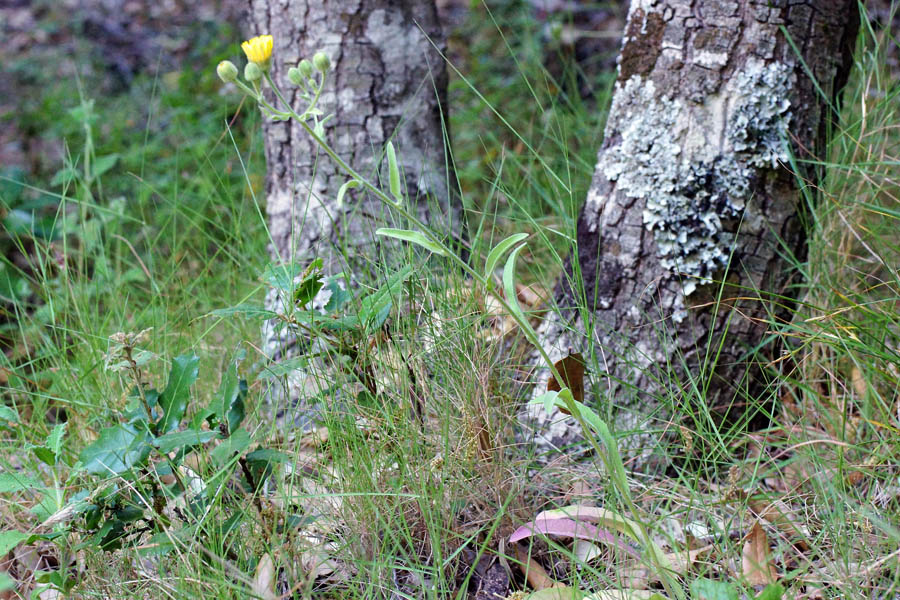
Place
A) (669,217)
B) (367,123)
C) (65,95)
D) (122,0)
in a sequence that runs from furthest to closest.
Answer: (122,0), (65,95), (367,123), (669,217)

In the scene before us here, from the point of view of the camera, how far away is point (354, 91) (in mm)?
1876

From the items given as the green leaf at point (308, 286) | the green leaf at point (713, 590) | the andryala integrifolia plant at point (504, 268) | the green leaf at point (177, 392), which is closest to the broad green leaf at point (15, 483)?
the green leaf at point (177, 392)

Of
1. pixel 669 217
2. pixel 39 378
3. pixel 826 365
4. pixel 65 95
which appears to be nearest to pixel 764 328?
pixel 826 365

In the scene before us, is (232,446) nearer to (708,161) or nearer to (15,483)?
(15,483)

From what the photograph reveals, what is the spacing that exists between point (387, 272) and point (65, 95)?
373 centimetres

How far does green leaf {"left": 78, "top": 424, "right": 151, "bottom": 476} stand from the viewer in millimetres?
1120

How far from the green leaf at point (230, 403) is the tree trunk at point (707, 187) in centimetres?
59

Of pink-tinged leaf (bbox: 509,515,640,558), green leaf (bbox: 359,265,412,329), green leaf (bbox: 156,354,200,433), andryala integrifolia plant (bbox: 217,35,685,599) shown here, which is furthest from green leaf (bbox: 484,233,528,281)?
→ green leaf (bbox: 156,354,200,433)

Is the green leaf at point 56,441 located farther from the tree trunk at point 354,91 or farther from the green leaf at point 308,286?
the tree trunk at point 354,91

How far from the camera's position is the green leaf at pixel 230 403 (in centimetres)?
118

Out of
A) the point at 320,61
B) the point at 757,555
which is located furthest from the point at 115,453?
the point at 757,555

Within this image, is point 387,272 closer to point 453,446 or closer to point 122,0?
point 453,446

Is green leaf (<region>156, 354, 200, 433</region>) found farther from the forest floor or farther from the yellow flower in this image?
the yellow flower

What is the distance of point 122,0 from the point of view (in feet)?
17.6
